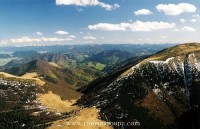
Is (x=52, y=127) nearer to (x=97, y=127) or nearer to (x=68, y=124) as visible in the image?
(x=68, y=124)

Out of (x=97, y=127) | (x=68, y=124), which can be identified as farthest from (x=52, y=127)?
(x=97, y=127)

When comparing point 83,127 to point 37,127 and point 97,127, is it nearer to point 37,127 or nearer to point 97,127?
point 97,127

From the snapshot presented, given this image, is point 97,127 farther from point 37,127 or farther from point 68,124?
point 37,127

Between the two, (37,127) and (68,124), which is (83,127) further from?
(37,127)

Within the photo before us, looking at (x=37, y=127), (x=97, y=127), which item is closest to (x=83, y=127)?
(x=97, y=127)
